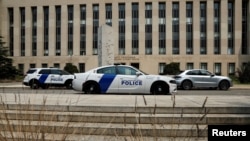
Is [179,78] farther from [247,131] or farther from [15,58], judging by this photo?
[15,58]

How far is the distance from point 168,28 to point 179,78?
3226cm

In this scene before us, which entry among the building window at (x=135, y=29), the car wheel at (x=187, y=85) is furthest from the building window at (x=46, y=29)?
the car wheel at (x=187, y=85)

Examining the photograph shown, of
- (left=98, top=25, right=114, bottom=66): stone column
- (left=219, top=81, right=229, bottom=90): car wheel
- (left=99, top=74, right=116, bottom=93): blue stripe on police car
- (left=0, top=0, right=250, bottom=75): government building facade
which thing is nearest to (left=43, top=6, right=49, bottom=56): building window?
(left=0, top=0, right=250, bottom=75): government building facade

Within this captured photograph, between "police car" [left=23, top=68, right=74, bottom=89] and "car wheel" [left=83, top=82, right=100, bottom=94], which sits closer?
"car wheel" [left=83, top=82, right=100, bottom=94]

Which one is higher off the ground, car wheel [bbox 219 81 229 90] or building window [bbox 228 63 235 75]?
building window [bbox 228 63 235 75]

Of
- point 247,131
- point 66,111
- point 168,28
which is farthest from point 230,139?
point 168,28

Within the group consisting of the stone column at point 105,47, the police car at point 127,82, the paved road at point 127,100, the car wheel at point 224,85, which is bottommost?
the car wheel at point 224,85

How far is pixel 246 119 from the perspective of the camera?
6.07 m

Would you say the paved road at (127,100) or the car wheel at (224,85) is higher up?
the paved road at (127,100)

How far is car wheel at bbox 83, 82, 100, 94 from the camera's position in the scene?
45.4ft

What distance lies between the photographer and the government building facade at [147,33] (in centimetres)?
5191

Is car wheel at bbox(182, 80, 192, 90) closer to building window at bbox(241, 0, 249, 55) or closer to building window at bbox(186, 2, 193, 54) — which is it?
building window at bbox(186, 2, 193, 54)

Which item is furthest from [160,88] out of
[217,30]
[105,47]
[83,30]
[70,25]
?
[70,25]

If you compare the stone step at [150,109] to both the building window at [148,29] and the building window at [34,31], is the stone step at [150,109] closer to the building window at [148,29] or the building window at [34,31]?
the building window at [148,29]
